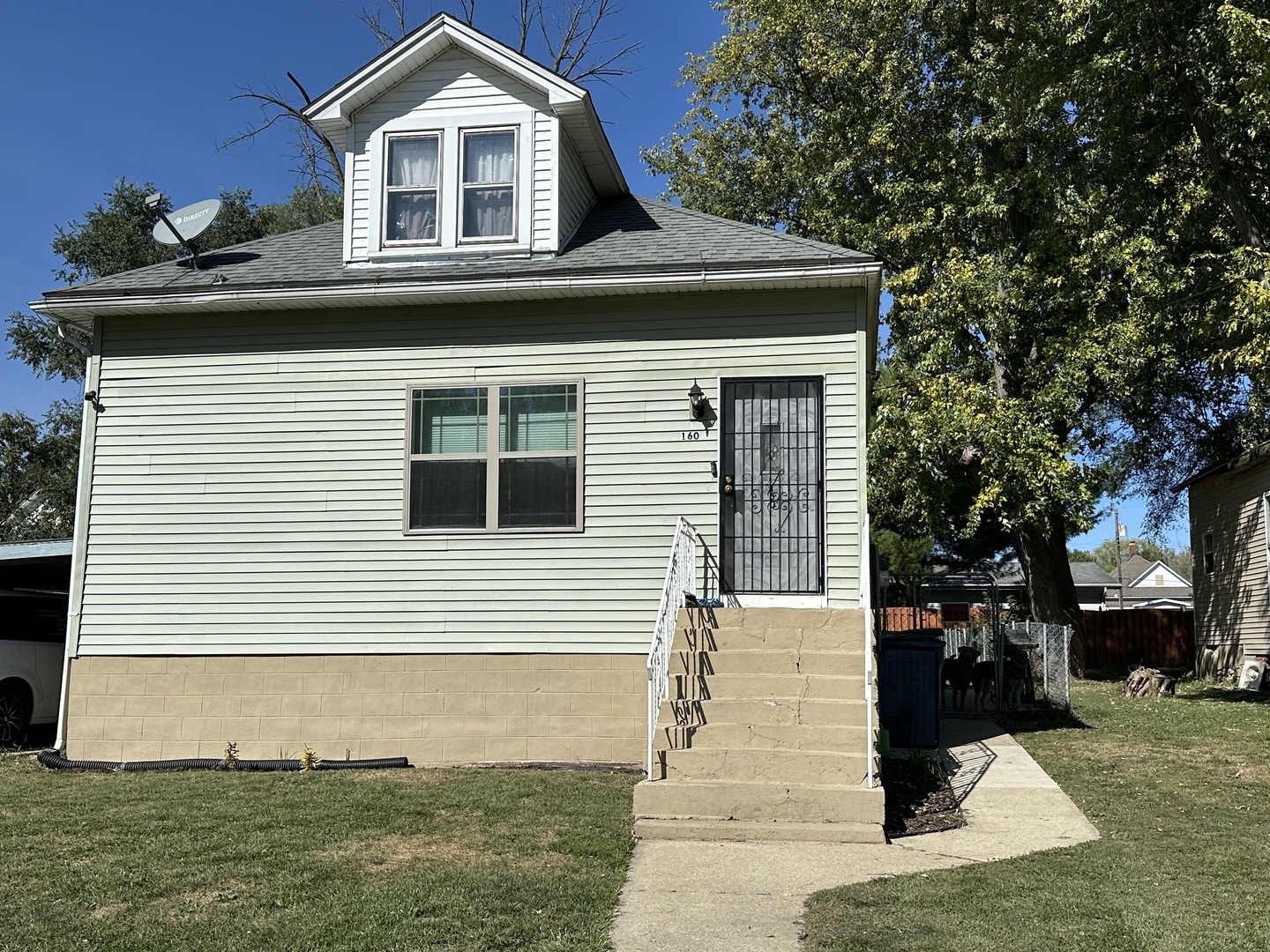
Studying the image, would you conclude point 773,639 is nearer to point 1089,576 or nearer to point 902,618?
point 902,618

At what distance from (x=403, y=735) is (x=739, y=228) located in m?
6.04

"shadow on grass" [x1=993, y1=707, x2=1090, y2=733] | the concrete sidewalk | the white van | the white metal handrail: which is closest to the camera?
the concrete sidewalk

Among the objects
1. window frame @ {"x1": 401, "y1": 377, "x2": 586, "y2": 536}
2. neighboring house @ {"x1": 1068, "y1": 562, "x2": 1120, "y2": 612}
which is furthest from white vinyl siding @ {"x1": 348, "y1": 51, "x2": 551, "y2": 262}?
neighboring house @ {"x1": 1068, "y1": 562, "x2": 1120, "y2": 612}

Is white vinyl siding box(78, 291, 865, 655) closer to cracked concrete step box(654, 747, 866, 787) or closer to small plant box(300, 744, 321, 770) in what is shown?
small plant box(300, 744, 321, 770)

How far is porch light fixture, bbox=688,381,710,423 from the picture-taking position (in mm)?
10125

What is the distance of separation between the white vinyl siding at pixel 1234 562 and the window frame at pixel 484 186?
563 inches

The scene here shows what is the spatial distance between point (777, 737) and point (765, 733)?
10cm

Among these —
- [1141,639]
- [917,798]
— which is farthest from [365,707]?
[1141,639]

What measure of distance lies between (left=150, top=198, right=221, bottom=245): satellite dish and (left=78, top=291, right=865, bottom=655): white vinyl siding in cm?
97

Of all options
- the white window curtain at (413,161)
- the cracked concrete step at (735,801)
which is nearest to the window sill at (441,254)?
the white window curtain at (413,161)

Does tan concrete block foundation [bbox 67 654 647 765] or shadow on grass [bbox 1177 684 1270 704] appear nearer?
tan concrete block foundation [bbox 67 654 647 765]

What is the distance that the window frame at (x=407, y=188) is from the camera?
436 inches

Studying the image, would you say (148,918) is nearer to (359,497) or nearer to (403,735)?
(403,735)

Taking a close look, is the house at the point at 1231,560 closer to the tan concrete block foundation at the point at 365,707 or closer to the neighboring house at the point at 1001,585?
the neighboring house at the point at 1001,585
